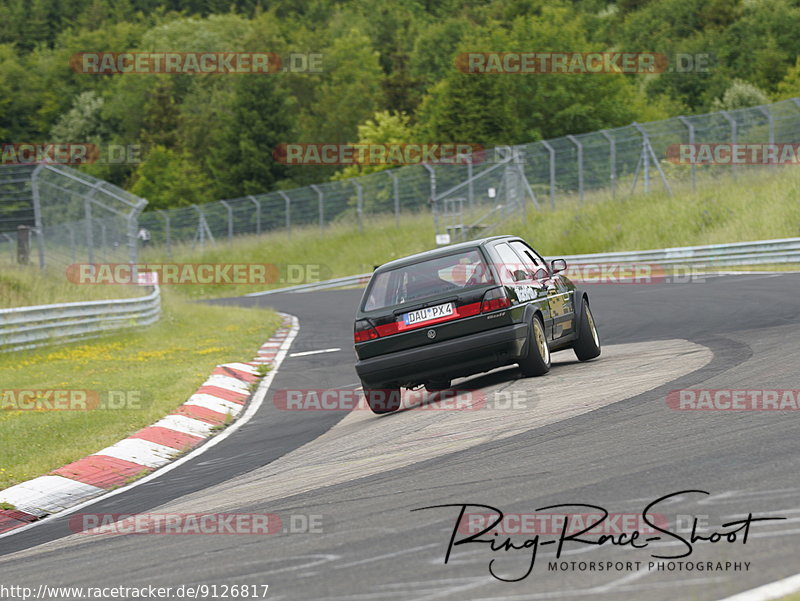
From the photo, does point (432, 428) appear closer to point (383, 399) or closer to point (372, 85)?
point (383, 399)

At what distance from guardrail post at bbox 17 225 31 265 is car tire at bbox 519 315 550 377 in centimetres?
1581

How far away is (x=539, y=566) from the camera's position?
445 centimetres

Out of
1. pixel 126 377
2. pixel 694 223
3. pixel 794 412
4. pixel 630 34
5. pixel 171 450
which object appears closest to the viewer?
pixel 794 412

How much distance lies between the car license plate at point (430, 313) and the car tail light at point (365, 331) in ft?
1.08

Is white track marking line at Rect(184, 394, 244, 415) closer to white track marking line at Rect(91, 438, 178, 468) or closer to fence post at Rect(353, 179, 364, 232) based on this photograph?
white track marking line at Rect(91, 438, 178, 468)

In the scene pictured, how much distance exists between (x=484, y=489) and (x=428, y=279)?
4617 mm

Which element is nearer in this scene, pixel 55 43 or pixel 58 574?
pixel 58 574

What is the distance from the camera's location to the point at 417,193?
1831 inches

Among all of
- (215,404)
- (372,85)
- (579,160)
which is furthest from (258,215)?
(372,85)

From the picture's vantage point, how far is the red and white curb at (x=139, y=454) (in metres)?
8.16

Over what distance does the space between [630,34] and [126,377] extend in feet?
261

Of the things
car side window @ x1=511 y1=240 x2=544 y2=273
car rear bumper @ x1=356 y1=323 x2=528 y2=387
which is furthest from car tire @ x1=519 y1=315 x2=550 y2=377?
car side window @ x1=511 y1=240 x2=544 y2=273

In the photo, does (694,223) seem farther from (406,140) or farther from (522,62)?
(406,140)

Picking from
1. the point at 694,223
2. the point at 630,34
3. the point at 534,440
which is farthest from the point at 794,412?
the point at 630,34
